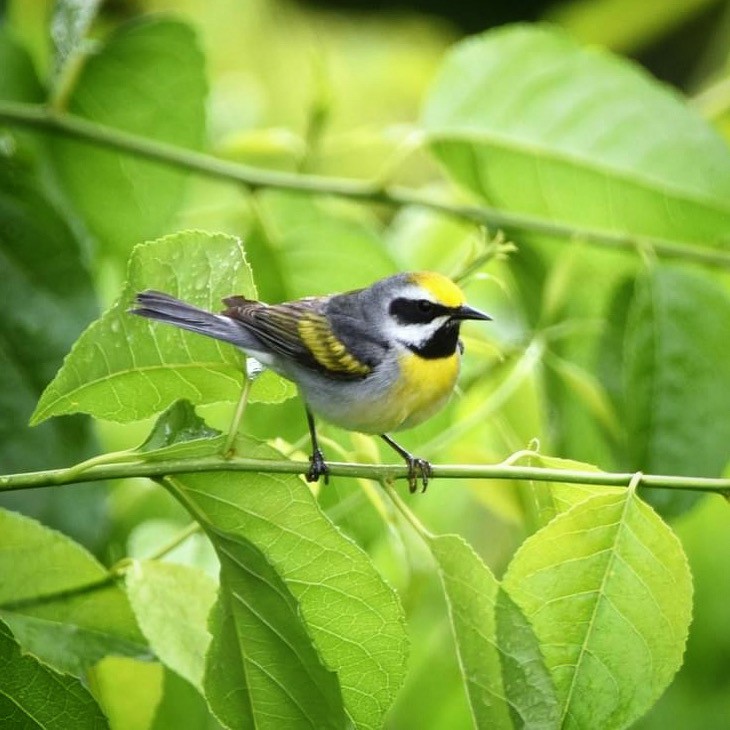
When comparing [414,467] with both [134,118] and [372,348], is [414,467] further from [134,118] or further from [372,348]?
[134,118]

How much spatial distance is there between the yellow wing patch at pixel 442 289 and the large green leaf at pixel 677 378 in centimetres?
26

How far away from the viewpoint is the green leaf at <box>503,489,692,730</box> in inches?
44.7

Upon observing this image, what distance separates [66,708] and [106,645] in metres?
0.18

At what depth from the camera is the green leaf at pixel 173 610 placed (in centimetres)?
124

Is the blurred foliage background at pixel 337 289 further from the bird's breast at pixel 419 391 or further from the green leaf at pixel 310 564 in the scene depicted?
the green leaf at pixel 310 564

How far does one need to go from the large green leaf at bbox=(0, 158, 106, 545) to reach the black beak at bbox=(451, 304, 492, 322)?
1.65 feet

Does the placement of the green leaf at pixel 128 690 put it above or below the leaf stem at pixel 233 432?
below

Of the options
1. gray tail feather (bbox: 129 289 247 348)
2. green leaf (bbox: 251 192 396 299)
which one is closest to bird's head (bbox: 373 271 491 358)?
green leaf (bbox: 251 192 396 299)

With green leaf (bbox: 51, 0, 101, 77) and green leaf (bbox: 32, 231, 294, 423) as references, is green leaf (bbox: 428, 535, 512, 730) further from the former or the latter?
green leaf (bbox: 51, 0, 101, 77)

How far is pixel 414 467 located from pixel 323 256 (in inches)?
25.3

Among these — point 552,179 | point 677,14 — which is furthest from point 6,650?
point 677,14

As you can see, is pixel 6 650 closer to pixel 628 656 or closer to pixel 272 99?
pixel 628 656

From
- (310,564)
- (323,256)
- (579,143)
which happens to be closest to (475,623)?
(310,564)

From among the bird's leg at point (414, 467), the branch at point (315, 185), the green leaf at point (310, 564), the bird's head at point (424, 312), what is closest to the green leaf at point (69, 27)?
the branch at point (315, 185)
